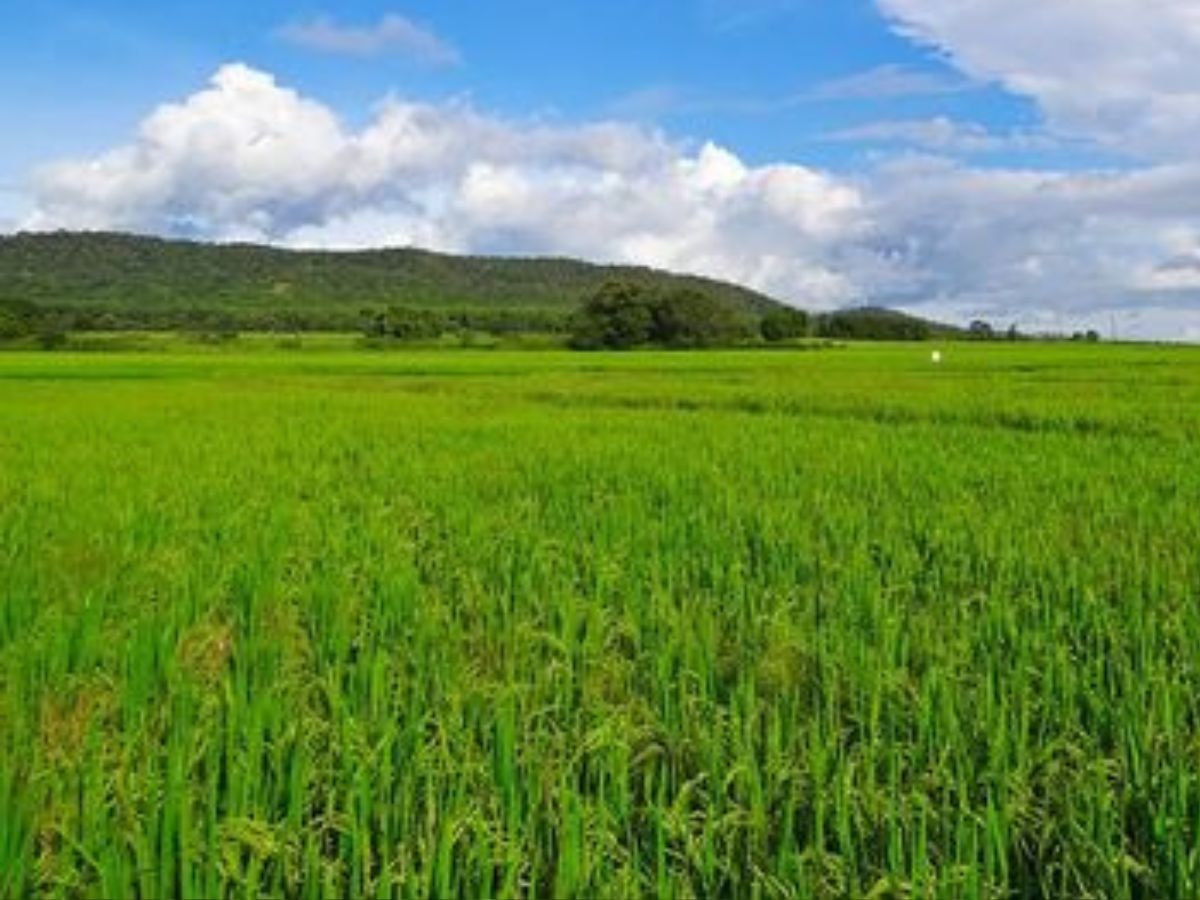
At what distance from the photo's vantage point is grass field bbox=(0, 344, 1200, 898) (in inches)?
110

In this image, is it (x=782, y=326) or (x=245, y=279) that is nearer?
(x=782, y=326)

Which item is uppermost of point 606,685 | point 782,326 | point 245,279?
point 245,279

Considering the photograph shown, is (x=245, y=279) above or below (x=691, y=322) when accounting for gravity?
above

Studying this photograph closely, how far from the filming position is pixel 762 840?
2.97 m

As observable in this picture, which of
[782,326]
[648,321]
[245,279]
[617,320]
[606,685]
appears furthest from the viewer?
[245,279]

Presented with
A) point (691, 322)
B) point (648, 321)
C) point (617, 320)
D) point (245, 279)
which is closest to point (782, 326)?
point (691, 322)

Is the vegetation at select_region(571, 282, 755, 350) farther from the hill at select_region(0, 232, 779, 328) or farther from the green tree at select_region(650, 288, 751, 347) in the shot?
the hill at select_region(0, 232, 779, 328)

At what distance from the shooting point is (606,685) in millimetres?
4391

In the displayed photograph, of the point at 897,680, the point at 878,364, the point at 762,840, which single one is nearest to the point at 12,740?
the point at 762,840

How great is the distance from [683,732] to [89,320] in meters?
102

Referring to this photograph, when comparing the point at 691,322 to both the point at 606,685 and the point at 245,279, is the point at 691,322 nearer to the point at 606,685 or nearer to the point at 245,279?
the point at 606,685

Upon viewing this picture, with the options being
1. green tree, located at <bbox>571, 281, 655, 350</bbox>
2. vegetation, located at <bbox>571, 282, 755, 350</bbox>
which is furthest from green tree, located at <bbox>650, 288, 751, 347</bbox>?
green tree, located at <bbox>571, 281, 655, 350</bbox>

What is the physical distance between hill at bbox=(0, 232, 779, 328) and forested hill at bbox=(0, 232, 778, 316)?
131mm

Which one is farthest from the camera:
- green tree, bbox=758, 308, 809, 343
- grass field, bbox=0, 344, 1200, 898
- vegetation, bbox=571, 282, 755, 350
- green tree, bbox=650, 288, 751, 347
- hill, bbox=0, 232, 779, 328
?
hill, bbox=0, 232, 779, 328
